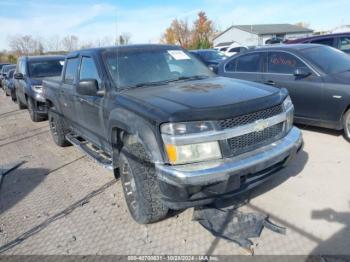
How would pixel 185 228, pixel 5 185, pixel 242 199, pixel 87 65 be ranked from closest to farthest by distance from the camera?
pixel 185 228 < pixel 242 199 < pixel 87 65 < pixel 5 185

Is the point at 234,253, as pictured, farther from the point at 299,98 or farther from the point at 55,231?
the point at 299,98

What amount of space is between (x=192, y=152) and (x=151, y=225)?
114cm

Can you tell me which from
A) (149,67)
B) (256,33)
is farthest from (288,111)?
(256,33)

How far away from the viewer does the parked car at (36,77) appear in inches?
356

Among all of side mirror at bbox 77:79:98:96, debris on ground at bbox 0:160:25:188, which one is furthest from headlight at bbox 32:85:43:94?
side mirror at bbox 77:79:98:96

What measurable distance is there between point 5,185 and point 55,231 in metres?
1.99

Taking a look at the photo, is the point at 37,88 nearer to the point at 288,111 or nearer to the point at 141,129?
the point at 141,129

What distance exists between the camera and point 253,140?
3.14 meters

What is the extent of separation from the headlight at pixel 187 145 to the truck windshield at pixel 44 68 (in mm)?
7921

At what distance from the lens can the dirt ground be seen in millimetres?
3094

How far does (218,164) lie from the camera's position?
2873 mm

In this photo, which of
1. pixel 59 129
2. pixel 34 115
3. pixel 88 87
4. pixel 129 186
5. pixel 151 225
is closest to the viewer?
pixel 151 225

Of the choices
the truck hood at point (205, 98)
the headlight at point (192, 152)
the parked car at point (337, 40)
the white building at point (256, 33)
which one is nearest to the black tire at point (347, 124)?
the truck hood at point (205, 98)

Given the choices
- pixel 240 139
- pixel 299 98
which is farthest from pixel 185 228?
pixel 299 98
